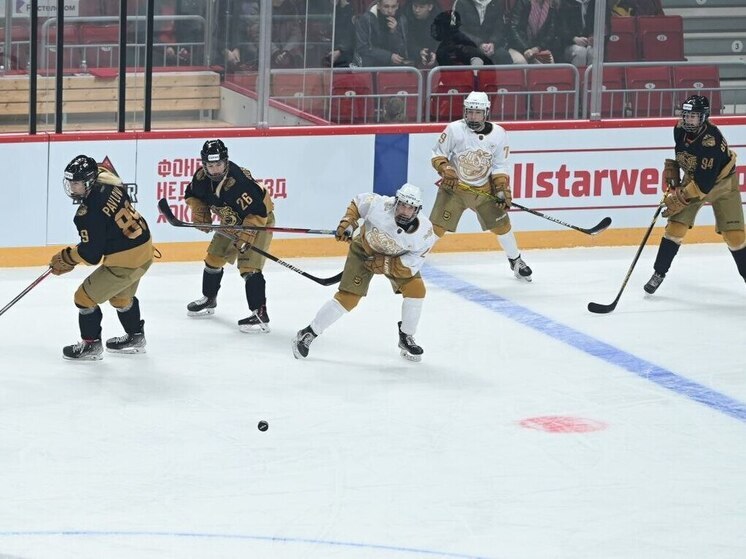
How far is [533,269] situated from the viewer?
864 cm

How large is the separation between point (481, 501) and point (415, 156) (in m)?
4.21

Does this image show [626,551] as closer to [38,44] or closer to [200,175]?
[200,175]

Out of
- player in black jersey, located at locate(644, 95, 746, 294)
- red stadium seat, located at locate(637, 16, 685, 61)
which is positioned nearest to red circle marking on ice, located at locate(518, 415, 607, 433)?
player in black jersey, located at locate(644, 95, 746, 294)

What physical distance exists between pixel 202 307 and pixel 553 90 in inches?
117

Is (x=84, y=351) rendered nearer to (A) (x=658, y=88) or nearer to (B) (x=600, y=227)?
(B) (x=600, y=227)

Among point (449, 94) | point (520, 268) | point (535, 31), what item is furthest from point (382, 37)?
point (520, 268)

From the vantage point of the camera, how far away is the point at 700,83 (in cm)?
964

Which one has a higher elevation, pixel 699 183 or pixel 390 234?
pixel 699 183

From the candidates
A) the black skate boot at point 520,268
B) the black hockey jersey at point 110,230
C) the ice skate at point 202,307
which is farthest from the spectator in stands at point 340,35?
the black hockey jersey at point 110,230

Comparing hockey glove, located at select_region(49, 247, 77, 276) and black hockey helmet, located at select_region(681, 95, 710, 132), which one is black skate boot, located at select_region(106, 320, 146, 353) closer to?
hockey glove, located at select_region(49, 247, 77, 276)

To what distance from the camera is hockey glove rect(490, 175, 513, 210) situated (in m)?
7.97

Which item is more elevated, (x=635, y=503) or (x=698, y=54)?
(x=698, y=54)

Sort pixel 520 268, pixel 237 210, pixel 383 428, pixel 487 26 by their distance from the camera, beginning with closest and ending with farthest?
1. pixel 383 428
2. pixel 237 210
3. pixel 520 268
4. pixel 487 26

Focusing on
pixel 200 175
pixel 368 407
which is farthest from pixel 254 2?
pixel 368 407
